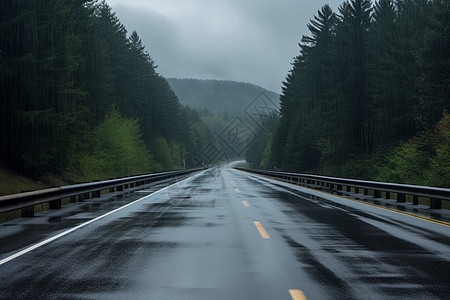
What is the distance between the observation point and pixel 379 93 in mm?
43062

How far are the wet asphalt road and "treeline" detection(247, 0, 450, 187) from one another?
1781 cm

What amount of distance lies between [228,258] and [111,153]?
38.1 metres

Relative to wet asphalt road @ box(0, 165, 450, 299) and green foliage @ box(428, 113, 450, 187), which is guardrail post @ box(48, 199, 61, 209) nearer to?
wet asphalt road @ box(0, 165, 450, 299)

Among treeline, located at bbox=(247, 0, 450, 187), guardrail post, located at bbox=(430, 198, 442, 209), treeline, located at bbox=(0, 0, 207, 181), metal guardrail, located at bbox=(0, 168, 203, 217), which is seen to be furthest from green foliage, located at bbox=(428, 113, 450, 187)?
treeline, located at bbox=(0, 0, 207, 181)

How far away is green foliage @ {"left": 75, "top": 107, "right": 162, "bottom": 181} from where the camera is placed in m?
38.3

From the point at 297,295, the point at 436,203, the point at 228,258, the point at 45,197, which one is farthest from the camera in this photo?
the point at 436,203

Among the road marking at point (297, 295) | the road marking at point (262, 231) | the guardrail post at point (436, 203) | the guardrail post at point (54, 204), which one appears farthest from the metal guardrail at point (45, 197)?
the guardrail post at point (436, 203)

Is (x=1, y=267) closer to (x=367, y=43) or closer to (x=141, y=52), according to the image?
(x=367, y=43)

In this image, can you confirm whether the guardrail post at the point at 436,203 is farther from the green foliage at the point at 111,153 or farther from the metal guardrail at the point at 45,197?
the green foliage at the point at 111,153

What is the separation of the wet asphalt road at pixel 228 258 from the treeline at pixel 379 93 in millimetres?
17807

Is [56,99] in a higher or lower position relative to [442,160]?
higher

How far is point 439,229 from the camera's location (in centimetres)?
1001

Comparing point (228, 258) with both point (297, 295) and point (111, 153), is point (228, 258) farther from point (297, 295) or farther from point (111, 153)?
point (111, 153)

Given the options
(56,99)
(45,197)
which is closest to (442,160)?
(45,197)
